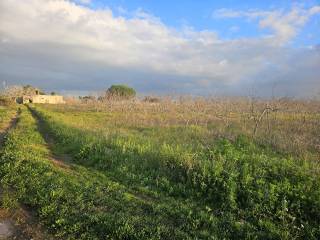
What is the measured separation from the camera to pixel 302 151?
12062 mm

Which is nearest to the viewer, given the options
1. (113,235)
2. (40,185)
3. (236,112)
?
(113,235)

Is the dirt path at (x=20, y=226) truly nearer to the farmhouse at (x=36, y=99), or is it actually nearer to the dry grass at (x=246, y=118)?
the dry grass at (x=246, y=118)

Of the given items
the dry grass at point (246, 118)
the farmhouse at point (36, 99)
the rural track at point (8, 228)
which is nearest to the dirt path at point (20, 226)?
the rural track at point (8, 228)

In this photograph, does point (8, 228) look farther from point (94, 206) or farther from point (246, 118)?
point (246, 118)

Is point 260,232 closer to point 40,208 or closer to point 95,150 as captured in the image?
point 40,208

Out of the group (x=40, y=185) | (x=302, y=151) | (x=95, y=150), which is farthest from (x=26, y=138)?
(x=302, y=151)

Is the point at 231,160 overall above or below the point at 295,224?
above

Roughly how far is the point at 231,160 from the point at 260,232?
129 inches

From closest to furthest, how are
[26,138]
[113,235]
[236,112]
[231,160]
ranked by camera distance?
[113,235], [231,160], [26,138], [236,112]

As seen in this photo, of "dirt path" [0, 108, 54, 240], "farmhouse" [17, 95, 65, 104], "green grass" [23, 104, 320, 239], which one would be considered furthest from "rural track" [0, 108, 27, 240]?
"farmhouse" [17, 95, 65, 104]

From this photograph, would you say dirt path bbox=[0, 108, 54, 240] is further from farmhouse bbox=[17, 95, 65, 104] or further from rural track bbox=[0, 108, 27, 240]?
farmhouse bbox=[17, 95, 65, 104]

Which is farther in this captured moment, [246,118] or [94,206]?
[246,118]

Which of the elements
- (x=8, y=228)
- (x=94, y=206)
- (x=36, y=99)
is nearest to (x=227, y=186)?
(x=94, y=206)

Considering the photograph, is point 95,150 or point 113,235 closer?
point 113,235
